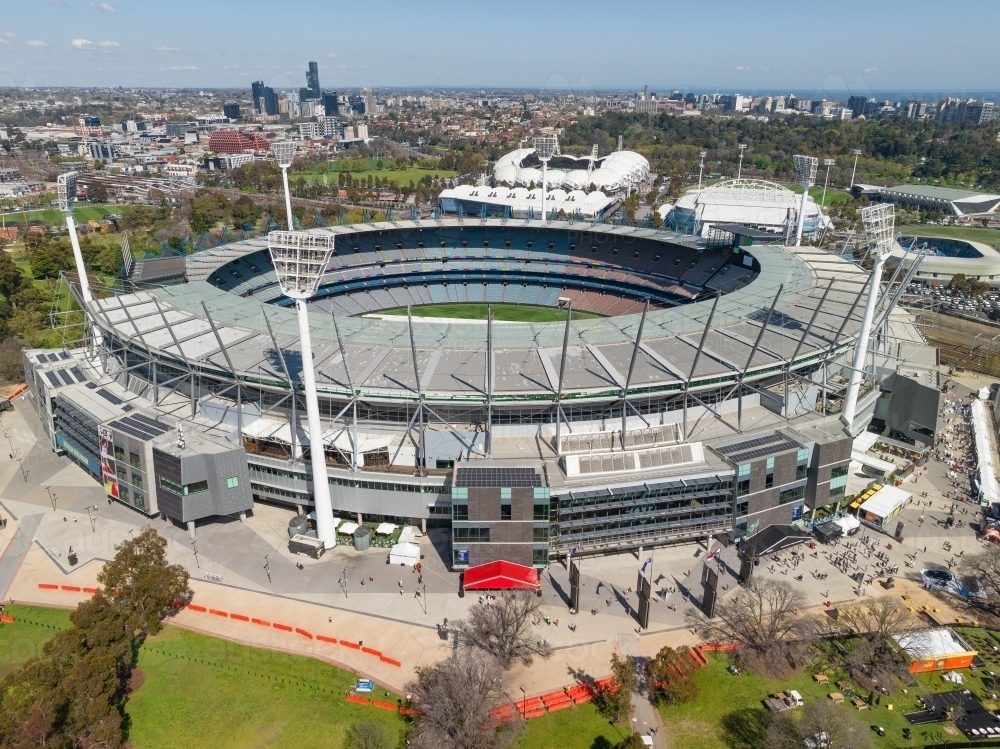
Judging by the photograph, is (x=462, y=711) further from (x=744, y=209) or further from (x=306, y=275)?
(x=744, y=209)

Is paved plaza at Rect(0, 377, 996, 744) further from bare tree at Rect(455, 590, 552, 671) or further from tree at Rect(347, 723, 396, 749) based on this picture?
tree at Rect(347, 723, 396, 749)

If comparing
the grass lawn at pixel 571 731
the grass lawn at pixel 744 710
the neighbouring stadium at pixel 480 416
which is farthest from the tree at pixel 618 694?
the neighbouring stadium at pixel 480 416

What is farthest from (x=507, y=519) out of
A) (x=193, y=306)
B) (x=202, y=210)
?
(x=202, y=210)

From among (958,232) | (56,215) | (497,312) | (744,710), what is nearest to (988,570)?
(744,710)

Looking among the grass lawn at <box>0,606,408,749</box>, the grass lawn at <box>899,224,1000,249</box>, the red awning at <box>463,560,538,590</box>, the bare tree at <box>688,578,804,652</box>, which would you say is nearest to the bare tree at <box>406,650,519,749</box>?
the grass lawn at <box>0,606,408,749</box>

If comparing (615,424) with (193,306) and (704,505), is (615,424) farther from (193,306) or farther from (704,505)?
(193,306)

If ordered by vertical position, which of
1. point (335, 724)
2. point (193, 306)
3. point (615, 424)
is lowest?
point (335, 724)

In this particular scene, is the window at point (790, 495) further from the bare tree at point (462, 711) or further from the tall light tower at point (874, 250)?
the bare tree at point (462, 711)
